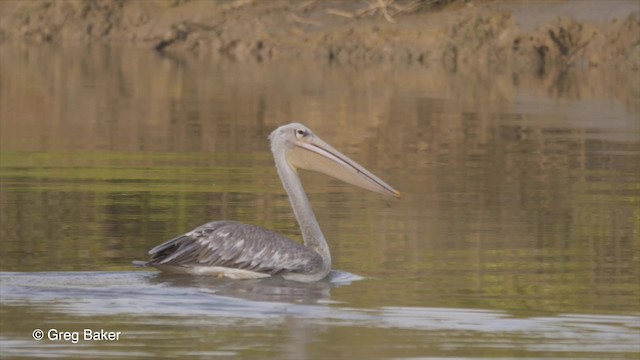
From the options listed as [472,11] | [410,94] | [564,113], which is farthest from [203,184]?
[472,11]

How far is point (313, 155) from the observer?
10.2 m

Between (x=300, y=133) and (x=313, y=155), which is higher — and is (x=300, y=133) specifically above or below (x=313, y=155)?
above

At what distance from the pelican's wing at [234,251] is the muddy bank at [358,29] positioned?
2011 centimetres

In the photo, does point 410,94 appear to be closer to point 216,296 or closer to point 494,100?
point 494,100

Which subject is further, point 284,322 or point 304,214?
point 304,214

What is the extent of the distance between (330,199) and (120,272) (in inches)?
150

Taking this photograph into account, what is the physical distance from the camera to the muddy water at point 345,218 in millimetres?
7875

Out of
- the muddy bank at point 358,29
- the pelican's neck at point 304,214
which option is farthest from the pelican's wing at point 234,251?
the muddy bank at point 358,29

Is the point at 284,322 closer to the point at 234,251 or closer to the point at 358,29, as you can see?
the point at 234,251

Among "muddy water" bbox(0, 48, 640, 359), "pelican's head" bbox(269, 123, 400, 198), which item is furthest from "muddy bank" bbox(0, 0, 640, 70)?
"pelican's head" bbox(269, 123, 400, 198)

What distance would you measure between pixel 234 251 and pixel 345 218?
9.23ft

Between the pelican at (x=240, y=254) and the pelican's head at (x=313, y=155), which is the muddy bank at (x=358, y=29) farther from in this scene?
the pelican at (x=240, y=254)

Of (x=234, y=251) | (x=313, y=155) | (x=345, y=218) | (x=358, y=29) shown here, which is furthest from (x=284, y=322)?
(x=358, y=29)

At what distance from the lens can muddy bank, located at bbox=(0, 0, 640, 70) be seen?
29.3 m
